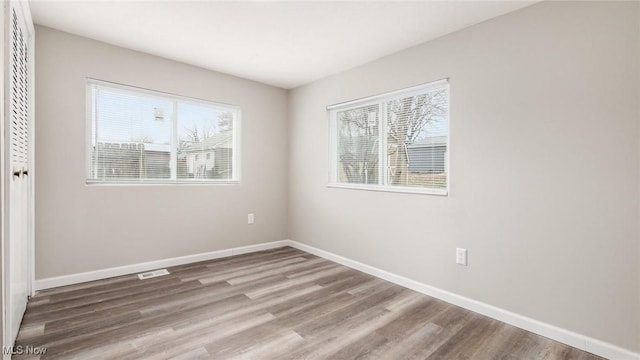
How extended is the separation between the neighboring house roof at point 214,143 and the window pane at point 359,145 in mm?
1439

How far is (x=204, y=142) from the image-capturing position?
12.3ft

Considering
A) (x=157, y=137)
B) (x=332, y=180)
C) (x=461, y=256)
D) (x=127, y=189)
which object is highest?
(x=157, y=137)

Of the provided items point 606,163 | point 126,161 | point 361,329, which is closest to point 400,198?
point 361,329

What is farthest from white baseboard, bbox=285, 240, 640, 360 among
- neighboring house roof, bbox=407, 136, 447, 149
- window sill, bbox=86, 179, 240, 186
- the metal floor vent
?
the metal floor vent

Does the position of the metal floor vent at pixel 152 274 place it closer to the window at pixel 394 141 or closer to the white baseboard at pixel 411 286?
the white baseboard at pixel 411 286

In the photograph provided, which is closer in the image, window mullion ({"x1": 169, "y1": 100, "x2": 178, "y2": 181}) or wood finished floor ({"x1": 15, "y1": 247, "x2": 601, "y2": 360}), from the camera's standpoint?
wood finished floor ({"x1": 15, "y1": 247, "x2": 601, "y2": 360})

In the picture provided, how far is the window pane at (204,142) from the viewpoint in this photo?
357 centimetres

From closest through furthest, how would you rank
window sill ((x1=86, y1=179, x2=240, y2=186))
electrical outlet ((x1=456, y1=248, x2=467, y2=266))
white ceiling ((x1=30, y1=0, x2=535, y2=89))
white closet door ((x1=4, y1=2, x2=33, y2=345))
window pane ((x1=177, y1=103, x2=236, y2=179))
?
white closet door ((x1=4, y1=2, x2=33, y2=345)), white ceiling ((x1=30, y1=0, x2=535, y2=89)), electrical outlet ((x1=456, y1=248, x2=467, y2=266)), window sill ((x1=86, y1=179, x2=240, y2=186)), window pane ((x1=177, y1=103, x2=236, y2=179))

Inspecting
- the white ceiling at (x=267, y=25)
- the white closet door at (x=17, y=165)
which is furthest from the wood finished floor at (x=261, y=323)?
the white ceiling at (x=267, y=25)

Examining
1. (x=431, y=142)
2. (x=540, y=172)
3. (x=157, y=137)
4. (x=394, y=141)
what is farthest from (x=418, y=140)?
(x=157, y=137)

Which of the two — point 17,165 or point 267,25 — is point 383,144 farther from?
point 17,165

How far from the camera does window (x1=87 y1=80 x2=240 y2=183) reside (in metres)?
3.01

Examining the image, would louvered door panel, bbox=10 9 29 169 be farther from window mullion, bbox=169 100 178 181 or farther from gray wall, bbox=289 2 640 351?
gray wall, bbox=289 2 640 351

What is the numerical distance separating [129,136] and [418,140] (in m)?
2.95
